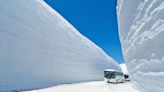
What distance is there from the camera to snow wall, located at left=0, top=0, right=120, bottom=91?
22.0m

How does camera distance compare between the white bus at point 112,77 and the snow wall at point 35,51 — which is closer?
the snow wall at point 35,51

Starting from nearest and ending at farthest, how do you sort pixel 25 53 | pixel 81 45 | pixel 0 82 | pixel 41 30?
1. pixel 0 82
2. pixel 25 53
3. pixel 41 30
4. pixel 81 45

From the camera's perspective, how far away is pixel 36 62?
83.5ft

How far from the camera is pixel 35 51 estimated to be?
85.0 feet

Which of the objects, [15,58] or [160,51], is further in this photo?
[15,58]

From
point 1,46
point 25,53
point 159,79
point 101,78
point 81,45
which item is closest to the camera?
point 159,79

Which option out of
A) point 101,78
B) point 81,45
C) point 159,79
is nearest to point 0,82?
point 159,79

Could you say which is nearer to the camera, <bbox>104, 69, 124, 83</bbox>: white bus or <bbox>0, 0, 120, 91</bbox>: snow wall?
<bbox>0, 0, 120, 91</bbox>: snow wall

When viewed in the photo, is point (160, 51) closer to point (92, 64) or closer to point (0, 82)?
point (0, 82)

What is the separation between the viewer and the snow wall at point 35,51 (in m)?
22.0

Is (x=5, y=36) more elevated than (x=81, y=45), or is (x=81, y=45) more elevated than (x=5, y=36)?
(x=81, y=45)

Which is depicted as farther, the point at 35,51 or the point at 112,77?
the point at 112,77

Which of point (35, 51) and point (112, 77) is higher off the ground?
point (35, 51)

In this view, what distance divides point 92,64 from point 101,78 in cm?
441
